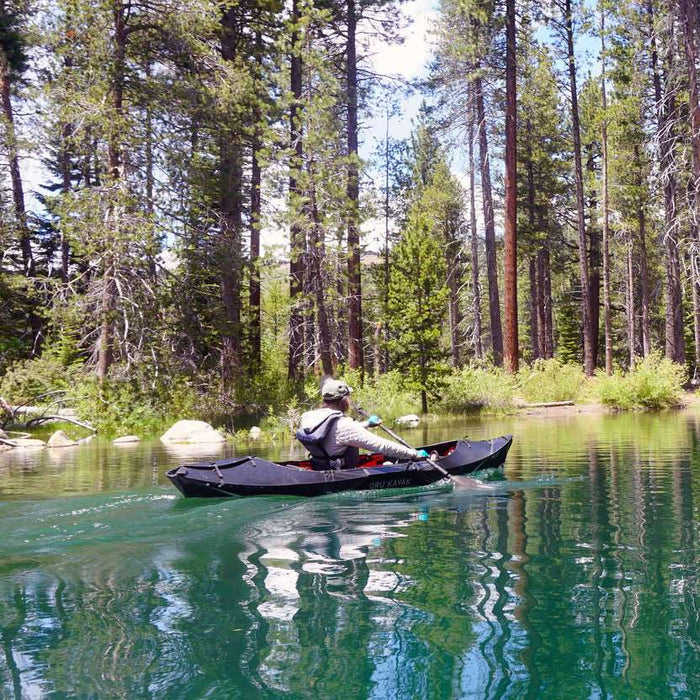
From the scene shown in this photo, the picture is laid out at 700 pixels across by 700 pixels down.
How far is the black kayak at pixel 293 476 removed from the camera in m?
8.32

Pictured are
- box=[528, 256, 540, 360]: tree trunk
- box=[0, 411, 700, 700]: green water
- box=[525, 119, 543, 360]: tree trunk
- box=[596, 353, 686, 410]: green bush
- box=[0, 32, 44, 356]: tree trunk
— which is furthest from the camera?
box=[528, 256, 540, 360]: tree trunk

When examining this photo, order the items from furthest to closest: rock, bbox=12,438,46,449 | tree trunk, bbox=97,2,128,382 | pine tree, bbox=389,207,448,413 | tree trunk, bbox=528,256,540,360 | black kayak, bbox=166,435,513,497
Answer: tree trunk, bbox=528,256,540,360, pine tree, bbox=389,207,448,413, tree trunk, bbox=97,2,128,382, rock, bbox=12,438,46,449, black kayak, bbox=166,435,513,497

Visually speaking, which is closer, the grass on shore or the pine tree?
the grass on shore

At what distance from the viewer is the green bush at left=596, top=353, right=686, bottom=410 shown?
2102 cm

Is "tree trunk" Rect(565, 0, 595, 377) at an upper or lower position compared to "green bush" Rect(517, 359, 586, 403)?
upper

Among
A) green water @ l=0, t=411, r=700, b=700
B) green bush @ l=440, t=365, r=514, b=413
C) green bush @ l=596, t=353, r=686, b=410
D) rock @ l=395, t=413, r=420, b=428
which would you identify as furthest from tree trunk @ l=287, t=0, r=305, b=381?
green water @ l=0, t=411, r=700, b=700

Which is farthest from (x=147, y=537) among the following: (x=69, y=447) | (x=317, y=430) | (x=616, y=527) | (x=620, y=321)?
(x=620, y=321)

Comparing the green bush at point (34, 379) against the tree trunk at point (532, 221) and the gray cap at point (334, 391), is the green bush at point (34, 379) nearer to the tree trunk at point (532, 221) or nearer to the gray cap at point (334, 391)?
the gray cap at point (334, 391)

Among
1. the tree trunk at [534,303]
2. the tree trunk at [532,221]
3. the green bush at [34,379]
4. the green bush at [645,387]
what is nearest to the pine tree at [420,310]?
the green bush at [645,387]

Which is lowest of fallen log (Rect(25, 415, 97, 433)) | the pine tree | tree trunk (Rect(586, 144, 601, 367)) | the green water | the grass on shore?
the green water

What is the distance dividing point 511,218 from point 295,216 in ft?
24.4

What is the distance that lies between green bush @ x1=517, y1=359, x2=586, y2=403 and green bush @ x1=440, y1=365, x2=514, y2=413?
121 centimetres

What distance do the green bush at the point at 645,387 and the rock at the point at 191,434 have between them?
11447 mm

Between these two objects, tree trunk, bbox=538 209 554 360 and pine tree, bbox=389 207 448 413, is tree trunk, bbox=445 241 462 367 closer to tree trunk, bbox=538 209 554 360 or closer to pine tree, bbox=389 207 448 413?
tree trunk, bbox=538 209 554 360
